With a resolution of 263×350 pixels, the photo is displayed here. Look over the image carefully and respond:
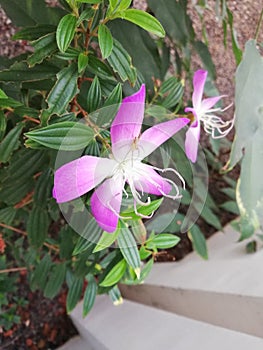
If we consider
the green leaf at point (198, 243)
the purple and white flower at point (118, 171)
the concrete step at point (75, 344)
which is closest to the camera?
the purple and white flower at point (118, 171)

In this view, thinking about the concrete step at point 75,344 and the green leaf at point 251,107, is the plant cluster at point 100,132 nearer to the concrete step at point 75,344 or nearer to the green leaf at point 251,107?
the green leaf at point 251,107

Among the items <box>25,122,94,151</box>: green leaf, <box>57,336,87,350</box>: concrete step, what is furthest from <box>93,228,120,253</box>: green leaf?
<box>57,336,87,350</box>: concrete step

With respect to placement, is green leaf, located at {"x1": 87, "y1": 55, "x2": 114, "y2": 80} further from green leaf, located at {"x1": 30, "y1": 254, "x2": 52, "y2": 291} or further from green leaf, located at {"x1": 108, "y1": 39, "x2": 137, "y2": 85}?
green leaf, located at {"x1": 30, "y1": 254, "x2": 52, "y2": 291}

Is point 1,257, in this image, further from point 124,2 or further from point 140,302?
point 124,2

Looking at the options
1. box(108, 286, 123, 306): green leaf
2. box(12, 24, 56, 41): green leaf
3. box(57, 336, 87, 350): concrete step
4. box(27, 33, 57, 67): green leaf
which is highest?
box(12, 24, 56, 41): green leaf

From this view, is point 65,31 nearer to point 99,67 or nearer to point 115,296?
point 99,67

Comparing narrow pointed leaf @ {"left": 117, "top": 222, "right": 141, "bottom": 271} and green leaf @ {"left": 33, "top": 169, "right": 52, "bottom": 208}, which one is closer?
narrow pointed leaf @ {"left": 117, "top": 222, "right": 141, "bottom": 271}

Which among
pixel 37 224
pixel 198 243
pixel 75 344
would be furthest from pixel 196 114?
pixel 75 344

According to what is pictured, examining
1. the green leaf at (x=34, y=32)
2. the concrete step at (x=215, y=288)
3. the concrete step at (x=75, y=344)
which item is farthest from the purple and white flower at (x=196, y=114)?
the concrete step at (x=75, y=344)
